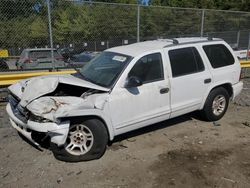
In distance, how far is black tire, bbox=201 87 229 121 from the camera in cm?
585

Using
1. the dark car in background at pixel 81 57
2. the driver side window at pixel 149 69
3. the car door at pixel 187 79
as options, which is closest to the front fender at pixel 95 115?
the driver side window at pixel 149 69

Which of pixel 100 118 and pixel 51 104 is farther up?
pixel 51 104

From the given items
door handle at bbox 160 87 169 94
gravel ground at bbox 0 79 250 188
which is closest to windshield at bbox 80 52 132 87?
door handle at bbox 160 87 169 94

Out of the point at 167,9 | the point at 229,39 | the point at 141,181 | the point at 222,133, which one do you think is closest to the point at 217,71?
the point at 222,133

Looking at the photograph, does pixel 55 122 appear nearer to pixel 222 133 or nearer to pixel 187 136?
pixel 187 136

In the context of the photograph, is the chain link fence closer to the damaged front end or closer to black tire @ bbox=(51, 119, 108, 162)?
the damaged front end

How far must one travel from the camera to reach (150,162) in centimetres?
434

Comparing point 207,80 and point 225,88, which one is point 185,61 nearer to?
point 207,80

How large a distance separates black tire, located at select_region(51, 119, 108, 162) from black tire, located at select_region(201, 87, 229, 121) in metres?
2.57

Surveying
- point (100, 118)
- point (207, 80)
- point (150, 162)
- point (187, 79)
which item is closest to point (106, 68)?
point (100, 118)

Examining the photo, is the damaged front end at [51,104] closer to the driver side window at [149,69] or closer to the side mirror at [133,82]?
the side mirror at [133,82]

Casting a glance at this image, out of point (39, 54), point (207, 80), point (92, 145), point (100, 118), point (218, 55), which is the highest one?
point (218, 55)

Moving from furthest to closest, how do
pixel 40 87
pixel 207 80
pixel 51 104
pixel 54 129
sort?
pixel 207 80, pixel 40 87, pixel 51 104, pixel 54 129

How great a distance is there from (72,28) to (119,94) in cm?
493
